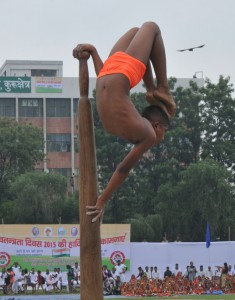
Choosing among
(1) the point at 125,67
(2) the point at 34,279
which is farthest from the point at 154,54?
(2) the point at 34,279

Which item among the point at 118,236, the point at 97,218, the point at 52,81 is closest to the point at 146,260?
the point at 118,236

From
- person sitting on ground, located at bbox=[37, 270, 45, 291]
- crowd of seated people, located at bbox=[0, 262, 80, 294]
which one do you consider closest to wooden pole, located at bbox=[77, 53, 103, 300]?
crowd of seated people, located at bbox=[0, 262, 80, 294]

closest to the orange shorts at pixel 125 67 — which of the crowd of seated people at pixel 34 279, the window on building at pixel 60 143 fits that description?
the crowd of seated people at pixel 34 279

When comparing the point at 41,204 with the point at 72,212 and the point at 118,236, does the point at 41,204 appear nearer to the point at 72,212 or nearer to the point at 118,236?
the point at 72,212

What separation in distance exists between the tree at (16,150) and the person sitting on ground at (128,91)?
45806 millimetres

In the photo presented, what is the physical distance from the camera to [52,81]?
2630 inches

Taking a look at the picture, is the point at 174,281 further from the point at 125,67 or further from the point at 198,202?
the point at 125,67

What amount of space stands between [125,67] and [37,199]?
133 ft

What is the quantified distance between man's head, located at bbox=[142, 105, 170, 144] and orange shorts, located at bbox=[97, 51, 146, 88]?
1.13 feet

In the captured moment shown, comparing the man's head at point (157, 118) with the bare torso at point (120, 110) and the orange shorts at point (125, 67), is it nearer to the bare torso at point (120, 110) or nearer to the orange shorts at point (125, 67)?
the bare torso at point (120, 110)

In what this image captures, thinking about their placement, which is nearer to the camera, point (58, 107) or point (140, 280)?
point (140, 280)

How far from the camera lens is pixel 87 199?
7.47 meters

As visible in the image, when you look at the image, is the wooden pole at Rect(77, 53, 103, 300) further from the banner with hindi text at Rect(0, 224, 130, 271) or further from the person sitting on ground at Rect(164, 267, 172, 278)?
the banner with hindi text at Rect(0, 224, 130, 271)

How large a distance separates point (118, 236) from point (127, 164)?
2326 cm
